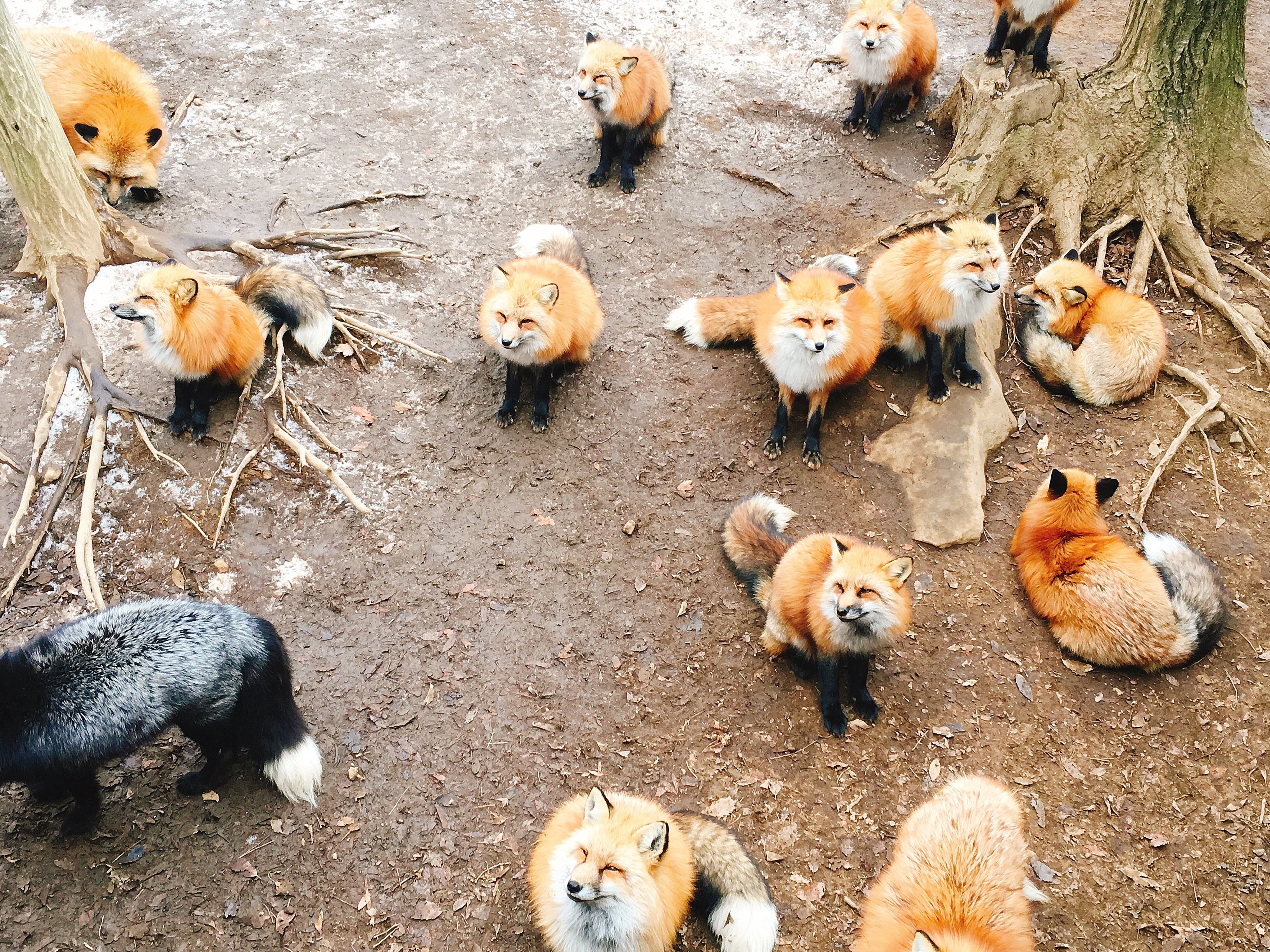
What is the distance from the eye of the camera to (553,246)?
7238mm

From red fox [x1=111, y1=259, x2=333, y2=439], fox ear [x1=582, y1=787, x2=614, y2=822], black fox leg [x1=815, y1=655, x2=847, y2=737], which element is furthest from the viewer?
red fox [x1=111, y1=259, x2=333, y2=439]

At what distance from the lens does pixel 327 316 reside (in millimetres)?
6293

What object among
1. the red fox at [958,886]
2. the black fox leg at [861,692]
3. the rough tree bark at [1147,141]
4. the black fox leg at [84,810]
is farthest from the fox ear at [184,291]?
the rough tree bark at [1147,141]

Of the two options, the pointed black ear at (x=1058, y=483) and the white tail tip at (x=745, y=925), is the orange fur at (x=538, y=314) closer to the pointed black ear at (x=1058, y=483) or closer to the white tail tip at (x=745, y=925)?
the pointed black ear at (x=1058, y=483)

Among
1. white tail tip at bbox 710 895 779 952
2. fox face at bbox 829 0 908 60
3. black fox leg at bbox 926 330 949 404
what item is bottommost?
white tail tip at bbox 710 895 779 952

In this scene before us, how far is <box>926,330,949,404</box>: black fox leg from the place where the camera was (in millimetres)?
6168

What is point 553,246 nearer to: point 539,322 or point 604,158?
point 539,322

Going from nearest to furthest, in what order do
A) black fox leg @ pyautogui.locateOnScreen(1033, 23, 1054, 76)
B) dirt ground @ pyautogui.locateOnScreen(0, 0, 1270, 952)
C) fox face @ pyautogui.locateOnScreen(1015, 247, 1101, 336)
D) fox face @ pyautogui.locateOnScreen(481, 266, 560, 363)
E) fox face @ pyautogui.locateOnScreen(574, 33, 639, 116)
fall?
dirt ground @ pyautogui.locateOnScreen(0, 0, 1270, 952) → fox face @ pyautogui.locateOnScreen(481, 266, 560, 363) → fox face @ pyautogui.locateOnScreen(1015, 247, 1101, 336) → black fox leg @ pyautogui.locateOnScreen(1033, 23, 1054, 76) → fox face @ pyautogui.locateOnScreen(574, 33, 639, 116)

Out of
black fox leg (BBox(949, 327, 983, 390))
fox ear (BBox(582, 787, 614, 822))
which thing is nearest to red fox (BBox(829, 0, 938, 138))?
black fox leg (BBox(949, 327, 983, 390))

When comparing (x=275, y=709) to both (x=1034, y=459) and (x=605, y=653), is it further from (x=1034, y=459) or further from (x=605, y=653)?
(x=1034, y=459)

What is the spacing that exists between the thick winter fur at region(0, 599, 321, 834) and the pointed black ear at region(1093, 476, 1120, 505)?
4767 millimetres

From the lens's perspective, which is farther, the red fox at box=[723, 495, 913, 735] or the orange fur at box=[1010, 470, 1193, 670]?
the orange fur at box=[1010, 470, 1193, 670]

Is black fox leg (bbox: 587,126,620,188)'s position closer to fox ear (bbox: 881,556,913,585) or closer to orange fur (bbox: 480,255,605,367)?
orange fur (bbox: 480,255,605,367)

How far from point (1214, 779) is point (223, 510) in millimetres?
5987
